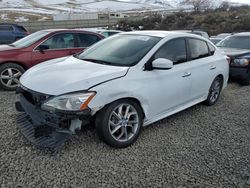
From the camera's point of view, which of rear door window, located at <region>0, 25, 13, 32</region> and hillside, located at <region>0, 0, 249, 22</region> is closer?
rear door window, located at <region>0, 25, 13, 32</region>

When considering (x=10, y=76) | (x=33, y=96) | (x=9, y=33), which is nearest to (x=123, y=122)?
(x=33, y=96)

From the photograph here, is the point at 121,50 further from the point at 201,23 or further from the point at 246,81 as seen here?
the point at 201,23

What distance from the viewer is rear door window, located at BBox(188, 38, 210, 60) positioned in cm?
→ 417

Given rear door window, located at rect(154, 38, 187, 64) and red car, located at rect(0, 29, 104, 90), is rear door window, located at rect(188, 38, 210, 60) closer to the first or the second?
rear door window, located at rect(154, 38, 187, 64)

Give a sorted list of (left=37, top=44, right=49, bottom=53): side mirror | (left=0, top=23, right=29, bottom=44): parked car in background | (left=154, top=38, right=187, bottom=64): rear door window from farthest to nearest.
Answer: (left=0, top=23, right=29, bottom=44): parked car in background → (left=37, top=44, right=49, bottom=53): side mirror → (left=154, top=38, right=187, bottom=64): rear door window

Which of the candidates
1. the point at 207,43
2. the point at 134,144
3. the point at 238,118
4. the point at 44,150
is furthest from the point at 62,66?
the point at 238,118

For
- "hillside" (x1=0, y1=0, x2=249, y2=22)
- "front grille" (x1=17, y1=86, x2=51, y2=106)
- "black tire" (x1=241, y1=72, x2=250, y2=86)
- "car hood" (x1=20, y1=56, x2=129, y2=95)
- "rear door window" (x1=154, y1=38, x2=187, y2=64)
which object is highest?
"hillside" (x1=0, y1=0, x2=249, y2=22)

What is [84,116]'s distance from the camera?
279cm

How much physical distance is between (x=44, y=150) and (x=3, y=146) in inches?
23.0

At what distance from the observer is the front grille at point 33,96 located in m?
2.85

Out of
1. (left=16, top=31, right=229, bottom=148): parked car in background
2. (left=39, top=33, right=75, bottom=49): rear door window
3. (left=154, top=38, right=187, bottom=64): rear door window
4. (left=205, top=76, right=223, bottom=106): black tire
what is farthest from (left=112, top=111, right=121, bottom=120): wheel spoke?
(left=39, top=33, right=75, bottom=49): rear door window

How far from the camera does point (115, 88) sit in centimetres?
296

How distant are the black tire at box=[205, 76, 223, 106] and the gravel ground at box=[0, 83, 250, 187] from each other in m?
0.92

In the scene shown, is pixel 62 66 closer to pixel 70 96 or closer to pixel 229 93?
pixel 70 96
